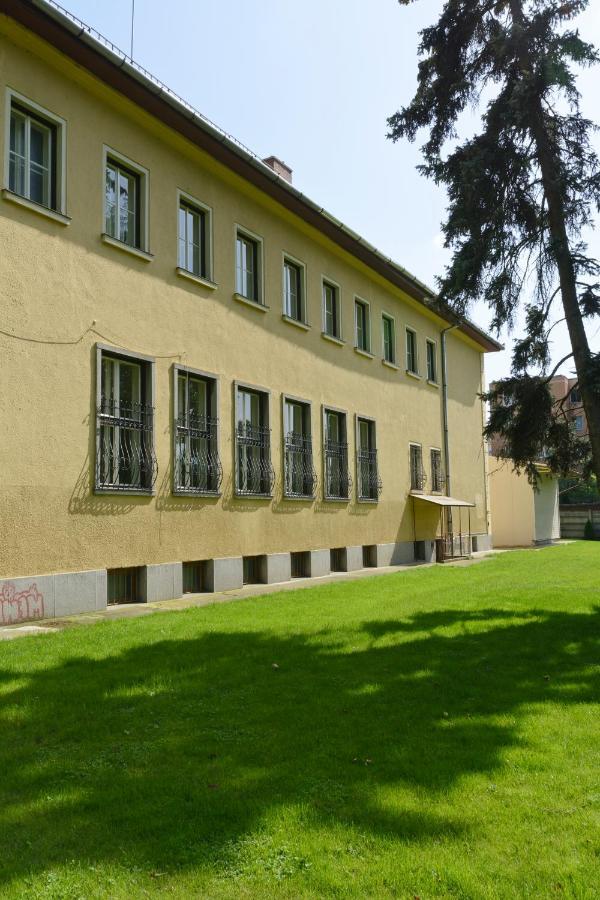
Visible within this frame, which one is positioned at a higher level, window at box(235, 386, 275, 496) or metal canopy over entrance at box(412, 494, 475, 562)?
window at box(235, 386, 275, 496)

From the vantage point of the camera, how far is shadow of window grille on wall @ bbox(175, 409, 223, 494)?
1286cm

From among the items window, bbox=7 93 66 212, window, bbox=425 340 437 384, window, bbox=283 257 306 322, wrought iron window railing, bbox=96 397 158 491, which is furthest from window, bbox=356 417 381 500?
window, bbox=7 93 66 212

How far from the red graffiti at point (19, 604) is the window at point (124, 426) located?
180 centimetres

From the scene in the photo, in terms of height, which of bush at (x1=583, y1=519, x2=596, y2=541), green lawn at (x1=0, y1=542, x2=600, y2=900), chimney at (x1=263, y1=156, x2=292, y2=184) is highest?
chimney at (x1=263, y1=156, x2=292, y2=184)

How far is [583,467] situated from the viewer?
462 inches

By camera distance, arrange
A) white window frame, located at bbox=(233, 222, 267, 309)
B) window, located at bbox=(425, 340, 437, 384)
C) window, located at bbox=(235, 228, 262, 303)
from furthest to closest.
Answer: window, located at bbox=(425, 340, 437, 384), window, located at bbox=(235, 228, 262, 303), white window frame, located at bbox=(233, 222, 267, 309)

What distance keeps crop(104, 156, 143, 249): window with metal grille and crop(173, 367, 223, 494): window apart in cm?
226

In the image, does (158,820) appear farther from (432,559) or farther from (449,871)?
(432,559)

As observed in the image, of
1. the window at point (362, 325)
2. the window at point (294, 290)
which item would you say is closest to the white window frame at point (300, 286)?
the window at point (294, 290)

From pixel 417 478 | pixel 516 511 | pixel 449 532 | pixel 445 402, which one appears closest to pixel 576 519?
pixel 516 511

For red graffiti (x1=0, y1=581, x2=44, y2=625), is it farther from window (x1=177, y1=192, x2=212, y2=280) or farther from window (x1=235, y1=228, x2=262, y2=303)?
window (x1=235, y1=228, x2=262, y2=303)

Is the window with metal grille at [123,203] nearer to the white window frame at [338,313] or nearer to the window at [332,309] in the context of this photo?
the white window frame at [338,313]

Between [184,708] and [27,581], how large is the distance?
16.3 ft

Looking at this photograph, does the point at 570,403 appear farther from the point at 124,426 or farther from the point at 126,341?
the point at 126,341
